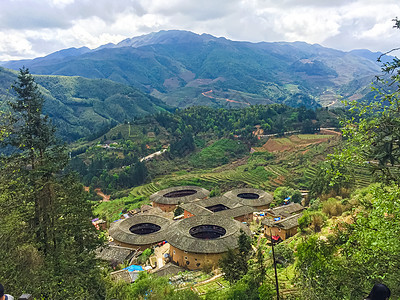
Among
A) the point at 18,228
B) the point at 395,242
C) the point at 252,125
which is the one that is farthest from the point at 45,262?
the point at 252,125

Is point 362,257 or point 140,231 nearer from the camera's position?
point 362,257

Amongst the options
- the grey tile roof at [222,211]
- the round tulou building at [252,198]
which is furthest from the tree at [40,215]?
the round tulou building at [252,198]

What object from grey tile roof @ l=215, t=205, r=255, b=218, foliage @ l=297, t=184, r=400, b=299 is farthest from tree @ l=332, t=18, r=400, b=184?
grey tile roof @ l=215, t=205, r=255, b=218

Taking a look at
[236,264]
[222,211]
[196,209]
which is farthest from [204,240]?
[196,209]

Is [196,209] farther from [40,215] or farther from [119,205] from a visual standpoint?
[40,215]

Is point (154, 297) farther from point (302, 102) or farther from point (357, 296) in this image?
point (302, 102)
